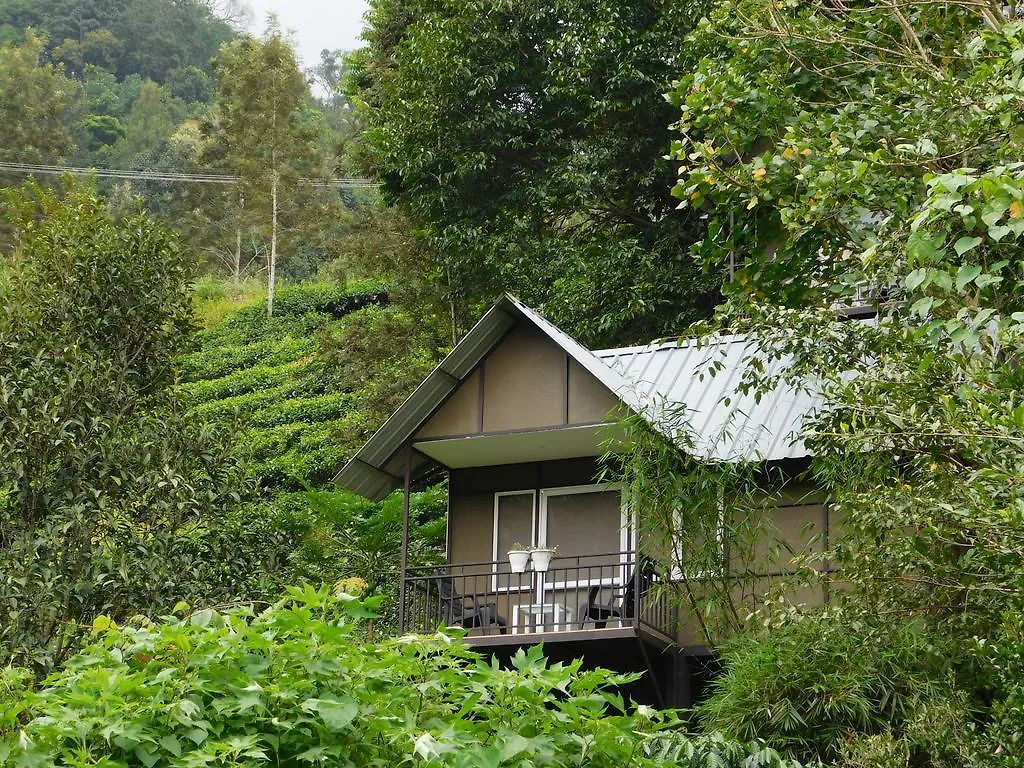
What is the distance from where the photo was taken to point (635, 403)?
13664mm

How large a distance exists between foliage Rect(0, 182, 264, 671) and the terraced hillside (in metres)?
10.5

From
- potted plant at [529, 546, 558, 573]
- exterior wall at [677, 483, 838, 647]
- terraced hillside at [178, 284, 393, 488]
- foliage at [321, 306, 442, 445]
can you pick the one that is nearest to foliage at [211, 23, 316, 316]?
terraced hillside at [178, 284, 393, 488]

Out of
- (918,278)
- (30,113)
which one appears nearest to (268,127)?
(30,113)

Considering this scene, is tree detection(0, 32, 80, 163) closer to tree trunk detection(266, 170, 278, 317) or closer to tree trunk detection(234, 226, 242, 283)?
tree trunk detection(234, 226, 242, 283)

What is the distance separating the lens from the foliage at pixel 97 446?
13.6 metres

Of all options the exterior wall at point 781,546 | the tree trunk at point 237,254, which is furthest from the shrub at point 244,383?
the exterior wall at point 781,546

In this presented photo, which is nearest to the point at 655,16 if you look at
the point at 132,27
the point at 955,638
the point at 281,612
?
the point at 955,638

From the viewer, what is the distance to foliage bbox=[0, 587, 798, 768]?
4.80m

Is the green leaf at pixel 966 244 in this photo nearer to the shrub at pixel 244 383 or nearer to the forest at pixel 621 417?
the forest at pixel 621 417

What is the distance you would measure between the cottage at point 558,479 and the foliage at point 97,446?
2.14m

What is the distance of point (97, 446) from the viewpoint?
47.1ft

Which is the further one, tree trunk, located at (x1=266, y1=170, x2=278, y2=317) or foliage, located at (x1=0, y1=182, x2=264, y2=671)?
tree trunk, located at (x1=266, y1=170, x2=278, y2=317)

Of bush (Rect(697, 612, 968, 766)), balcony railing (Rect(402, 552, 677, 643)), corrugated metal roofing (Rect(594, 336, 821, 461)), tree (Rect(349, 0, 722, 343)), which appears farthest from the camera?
tree (Rect(349, 0, 722, 343))

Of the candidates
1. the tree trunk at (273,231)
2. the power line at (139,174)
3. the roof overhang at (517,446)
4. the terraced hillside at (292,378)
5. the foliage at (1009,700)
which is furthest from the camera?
the power line at (139,174)
